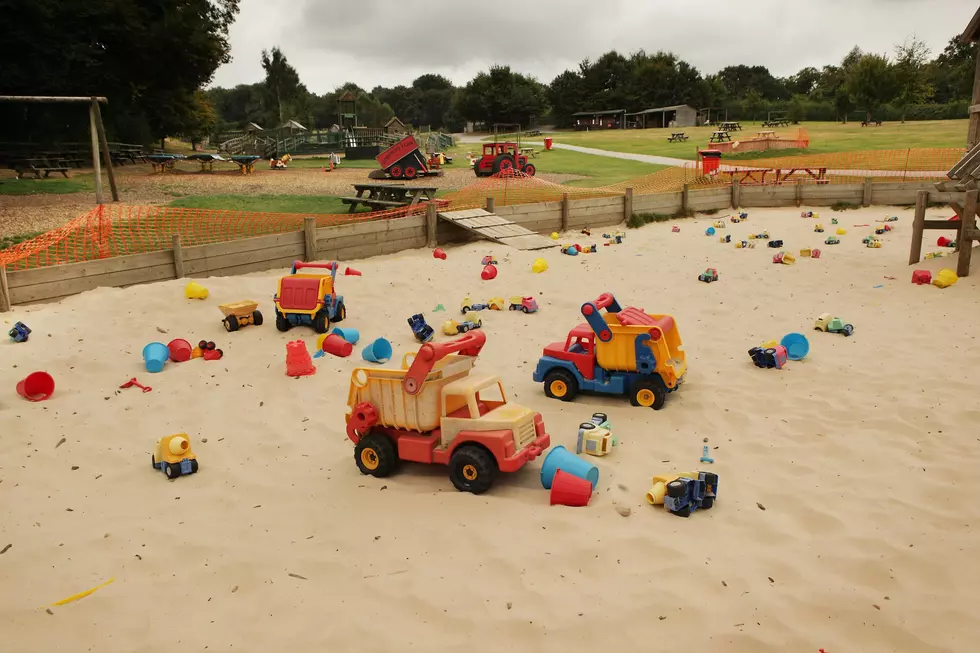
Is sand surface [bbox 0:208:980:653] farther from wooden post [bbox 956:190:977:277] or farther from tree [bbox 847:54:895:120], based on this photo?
tree [bbox 847:54:895:120]

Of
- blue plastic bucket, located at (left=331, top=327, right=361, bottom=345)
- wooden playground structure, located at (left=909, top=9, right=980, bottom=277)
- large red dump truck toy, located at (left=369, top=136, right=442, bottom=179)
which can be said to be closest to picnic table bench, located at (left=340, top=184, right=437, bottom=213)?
large red dump truck toy, located at (left=369, top=136, right=442, bottom=179)

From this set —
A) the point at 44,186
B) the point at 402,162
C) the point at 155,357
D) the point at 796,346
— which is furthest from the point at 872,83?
the point at 155,357

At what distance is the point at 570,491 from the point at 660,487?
526mm

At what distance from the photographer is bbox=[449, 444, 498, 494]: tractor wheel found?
4246 mm

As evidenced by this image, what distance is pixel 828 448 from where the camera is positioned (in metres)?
4.74

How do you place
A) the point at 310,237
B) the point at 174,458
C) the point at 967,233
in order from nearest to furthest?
the point at 174,458, the point at 967,233, the point at 310,237

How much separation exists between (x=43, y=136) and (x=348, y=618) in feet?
98.1

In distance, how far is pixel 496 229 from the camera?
12430 mm

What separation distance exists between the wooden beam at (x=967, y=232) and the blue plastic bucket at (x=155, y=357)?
926cm

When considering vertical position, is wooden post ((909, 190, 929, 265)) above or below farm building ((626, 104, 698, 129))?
below

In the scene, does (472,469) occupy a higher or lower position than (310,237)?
lower

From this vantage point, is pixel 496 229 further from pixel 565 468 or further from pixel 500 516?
pixel 500 516

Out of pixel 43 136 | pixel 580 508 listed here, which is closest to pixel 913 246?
pixel 580 508

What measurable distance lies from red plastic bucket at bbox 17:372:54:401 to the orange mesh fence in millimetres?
3597
